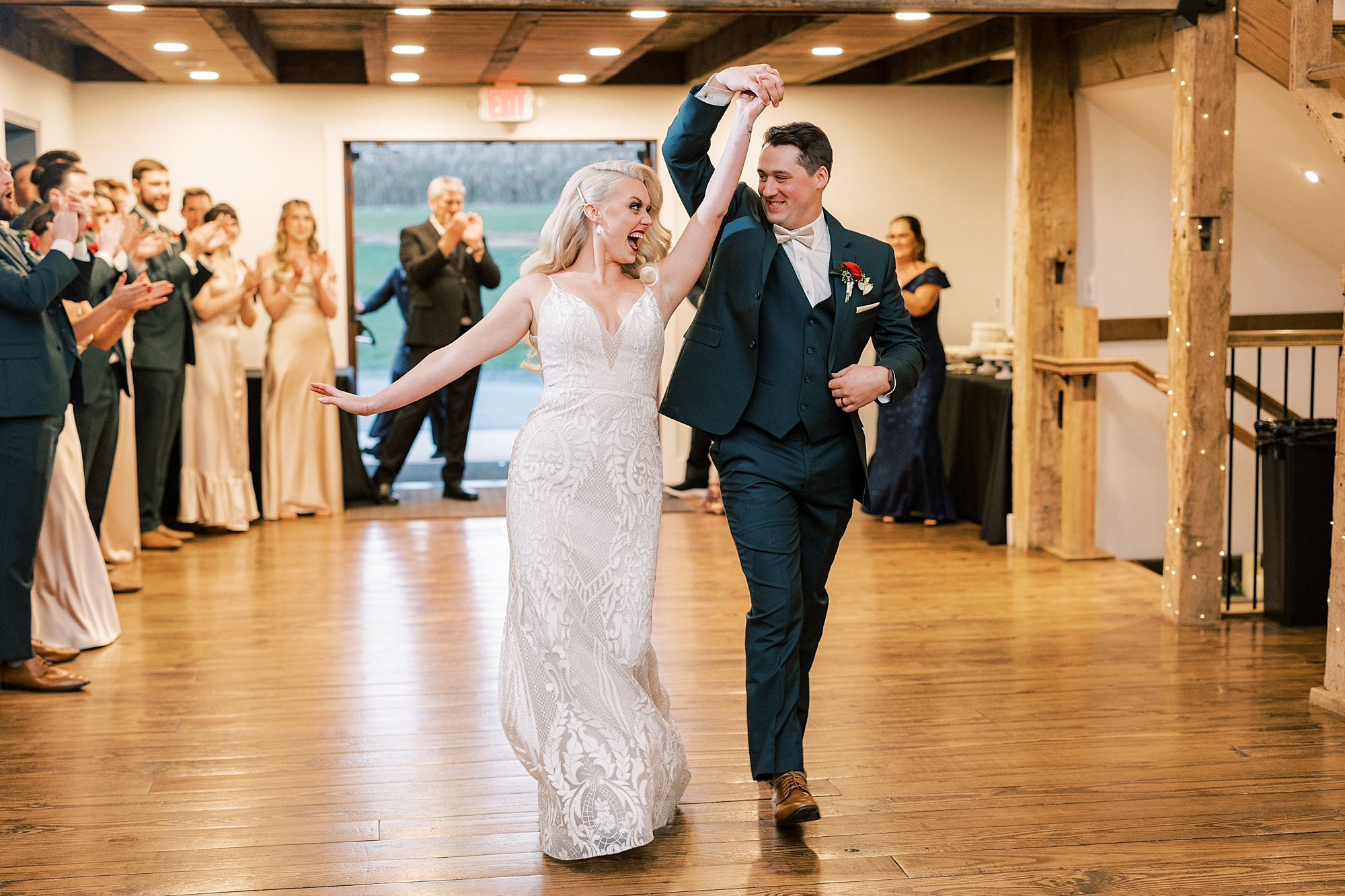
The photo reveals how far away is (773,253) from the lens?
3160mm

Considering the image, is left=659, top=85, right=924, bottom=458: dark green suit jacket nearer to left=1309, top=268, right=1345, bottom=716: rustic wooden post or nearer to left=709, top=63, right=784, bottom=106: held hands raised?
left=709, top=63, right=784, bottom=106: held hands raised

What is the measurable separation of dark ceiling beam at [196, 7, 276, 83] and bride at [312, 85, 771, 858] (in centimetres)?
358

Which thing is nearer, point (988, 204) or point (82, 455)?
point (82, 455)

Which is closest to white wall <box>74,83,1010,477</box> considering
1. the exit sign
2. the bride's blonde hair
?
the exit sign

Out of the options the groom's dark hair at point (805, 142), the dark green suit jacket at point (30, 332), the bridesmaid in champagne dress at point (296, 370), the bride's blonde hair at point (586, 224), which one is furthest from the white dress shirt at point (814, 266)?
the bridesmaid in champagne dress at point (296, 370)

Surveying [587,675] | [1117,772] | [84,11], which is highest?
[84,11]

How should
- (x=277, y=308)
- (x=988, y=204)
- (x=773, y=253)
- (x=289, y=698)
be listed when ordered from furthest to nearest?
(x=988, y=204) < (x=277, y=308) < (x=289, y=698) < (x=773, y=253)

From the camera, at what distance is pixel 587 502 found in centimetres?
303

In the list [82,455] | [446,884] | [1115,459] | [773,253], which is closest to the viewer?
[446,884]

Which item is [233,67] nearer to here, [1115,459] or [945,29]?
[945,29]

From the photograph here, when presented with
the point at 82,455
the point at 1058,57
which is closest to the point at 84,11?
the point at 82,455

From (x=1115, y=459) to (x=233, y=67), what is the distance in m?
5.74

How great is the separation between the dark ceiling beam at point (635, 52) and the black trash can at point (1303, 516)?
140 inches

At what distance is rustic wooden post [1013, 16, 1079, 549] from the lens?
6.66 metres
